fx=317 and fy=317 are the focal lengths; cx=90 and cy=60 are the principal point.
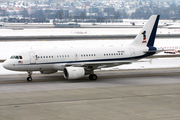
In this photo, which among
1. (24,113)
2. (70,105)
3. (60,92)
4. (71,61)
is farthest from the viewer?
(71,61)

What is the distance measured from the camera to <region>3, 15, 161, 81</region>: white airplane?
34.4 meters

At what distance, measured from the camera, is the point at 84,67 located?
36.2m

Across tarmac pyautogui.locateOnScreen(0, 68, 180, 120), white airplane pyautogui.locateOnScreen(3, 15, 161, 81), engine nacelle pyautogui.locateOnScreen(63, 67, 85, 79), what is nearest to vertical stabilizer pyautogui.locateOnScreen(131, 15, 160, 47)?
white airplane pyautogui.locateOnScreen(3, 15, 161, 81)

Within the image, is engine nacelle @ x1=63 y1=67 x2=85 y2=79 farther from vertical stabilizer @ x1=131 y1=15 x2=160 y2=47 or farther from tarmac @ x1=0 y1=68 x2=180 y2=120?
vertical stabilizer @ x1=131 y1=15 x2=160 y2=47

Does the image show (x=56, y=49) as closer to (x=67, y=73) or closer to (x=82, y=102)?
(x=67, y=73)

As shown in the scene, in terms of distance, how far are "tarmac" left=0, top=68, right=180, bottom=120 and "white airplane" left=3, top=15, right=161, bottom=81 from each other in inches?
54.8

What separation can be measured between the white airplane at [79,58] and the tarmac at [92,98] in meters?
1.39

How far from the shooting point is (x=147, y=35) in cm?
4053

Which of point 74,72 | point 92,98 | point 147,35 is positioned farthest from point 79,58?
point 92,98

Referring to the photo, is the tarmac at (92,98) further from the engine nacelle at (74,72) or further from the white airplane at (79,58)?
the white airplane at (79,58)

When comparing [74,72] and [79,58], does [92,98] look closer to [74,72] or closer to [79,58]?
[74,72]

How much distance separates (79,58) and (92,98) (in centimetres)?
1069

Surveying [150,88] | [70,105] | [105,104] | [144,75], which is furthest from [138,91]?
[144,75]

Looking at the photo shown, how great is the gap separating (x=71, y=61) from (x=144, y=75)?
9.94 metres
